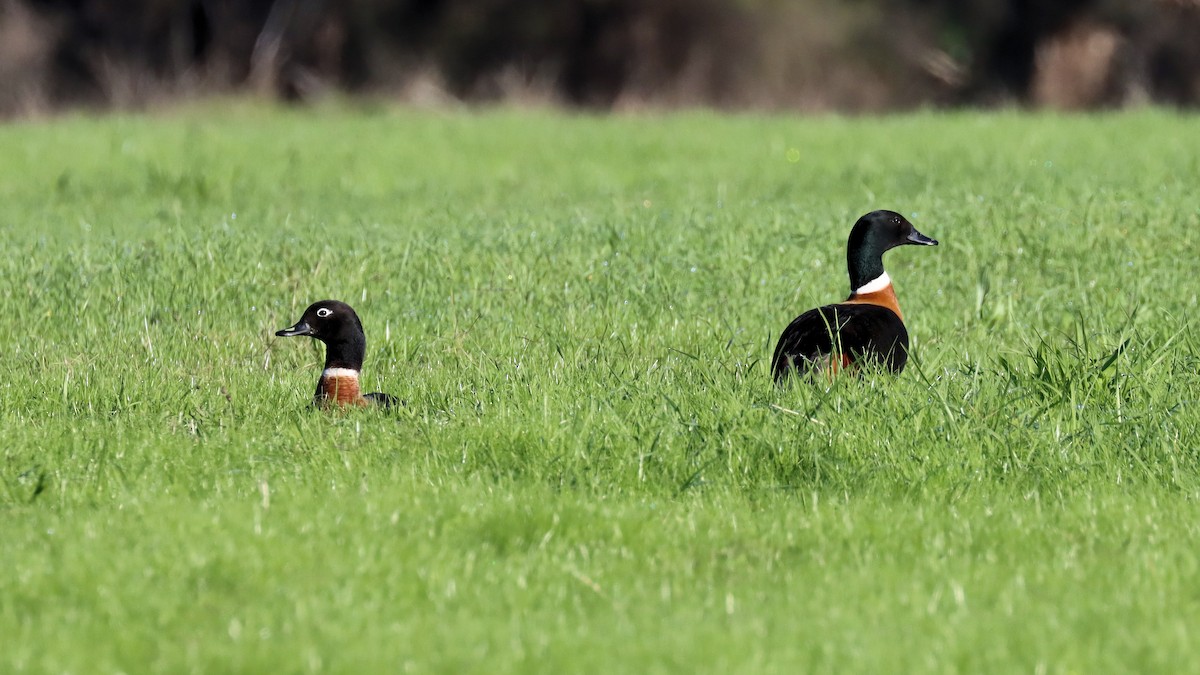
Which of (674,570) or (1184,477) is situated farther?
(1184,477)

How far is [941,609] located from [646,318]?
4.58 metres

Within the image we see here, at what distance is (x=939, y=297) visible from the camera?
390 inches

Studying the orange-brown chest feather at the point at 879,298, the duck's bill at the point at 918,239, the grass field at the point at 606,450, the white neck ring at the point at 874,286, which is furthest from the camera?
the duck's bill at the point at 918,239

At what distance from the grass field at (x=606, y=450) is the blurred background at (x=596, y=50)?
22.0 metres

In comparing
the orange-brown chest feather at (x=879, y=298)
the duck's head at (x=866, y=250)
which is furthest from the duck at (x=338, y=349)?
the duck's head at (x=866, y=250)

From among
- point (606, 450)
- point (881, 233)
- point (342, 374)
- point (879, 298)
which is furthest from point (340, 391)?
point (881, 233)

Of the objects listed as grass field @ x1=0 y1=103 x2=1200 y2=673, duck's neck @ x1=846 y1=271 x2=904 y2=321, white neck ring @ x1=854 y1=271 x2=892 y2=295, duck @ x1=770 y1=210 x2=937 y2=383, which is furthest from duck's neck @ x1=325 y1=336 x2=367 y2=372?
white neck ring @ x1=854 y1=271 x2=892 y2=295

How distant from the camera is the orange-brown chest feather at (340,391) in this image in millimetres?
6859

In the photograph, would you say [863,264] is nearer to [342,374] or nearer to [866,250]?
[866,250]

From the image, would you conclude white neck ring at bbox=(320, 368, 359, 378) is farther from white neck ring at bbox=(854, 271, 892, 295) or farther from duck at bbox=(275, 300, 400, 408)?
white neck ring at bbox=(854, 271, 892, 295)

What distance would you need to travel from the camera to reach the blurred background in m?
33.5

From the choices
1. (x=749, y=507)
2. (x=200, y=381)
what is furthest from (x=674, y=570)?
(x=200, y=381)

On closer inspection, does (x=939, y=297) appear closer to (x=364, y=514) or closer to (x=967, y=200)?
(x=967, y=200)

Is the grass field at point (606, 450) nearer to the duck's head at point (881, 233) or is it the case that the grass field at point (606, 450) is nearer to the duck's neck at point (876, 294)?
the duck's neck at point (876, 294)
